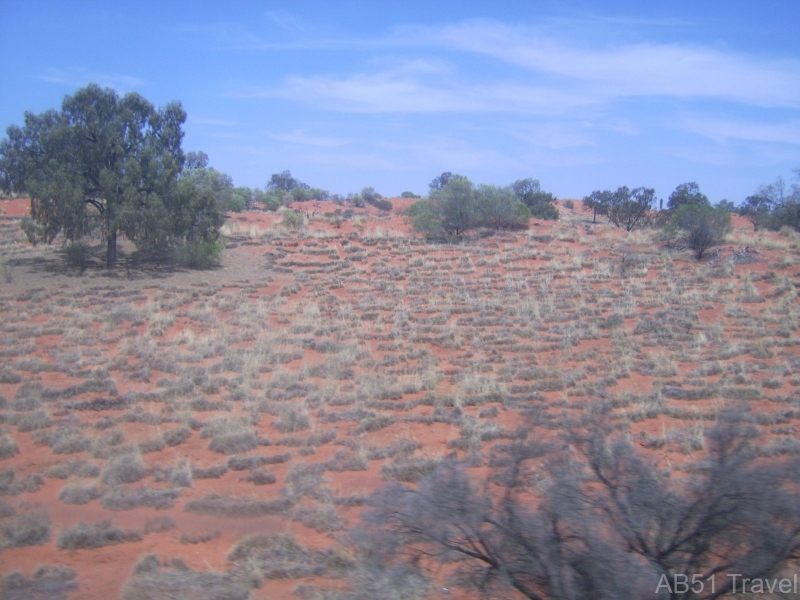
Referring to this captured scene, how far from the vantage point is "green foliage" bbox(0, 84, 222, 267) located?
83.7 ft

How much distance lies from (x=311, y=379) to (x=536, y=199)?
42619mm

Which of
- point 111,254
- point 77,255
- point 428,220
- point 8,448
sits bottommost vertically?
point 8,448

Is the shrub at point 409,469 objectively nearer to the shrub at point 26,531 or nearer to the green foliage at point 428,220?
the shrub at point 26,531

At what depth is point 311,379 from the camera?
15.7 metres

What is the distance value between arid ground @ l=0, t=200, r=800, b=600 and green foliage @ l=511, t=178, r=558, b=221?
799 inches

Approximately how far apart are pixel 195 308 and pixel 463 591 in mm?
18684

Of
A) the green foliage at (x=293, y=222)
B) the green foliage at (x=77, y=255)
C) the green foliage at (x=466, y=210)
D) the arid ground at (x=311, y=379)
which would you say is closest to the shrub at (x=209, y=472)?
the arid ground at (x=311, y=379)

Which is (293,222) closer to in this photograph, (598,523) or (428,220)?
(428,220)

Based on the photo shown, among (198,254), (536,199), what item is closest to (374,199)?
(536,199)

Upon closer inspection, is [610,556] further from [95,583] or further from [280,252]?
[280,252]

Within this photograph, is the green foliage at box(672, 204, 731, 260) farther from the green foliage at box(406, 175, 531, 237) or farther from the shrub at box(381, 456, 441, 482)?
the shrub at box(381, 456, 441, 482)

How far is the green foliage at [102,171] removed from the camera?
25516 millimetres

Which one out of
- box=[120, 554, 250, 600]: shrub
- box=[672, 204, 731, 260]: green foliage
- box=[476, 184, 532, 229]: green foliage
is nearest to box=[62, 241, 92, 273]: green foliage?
box=[476, 184, 532, 229]: green foliage

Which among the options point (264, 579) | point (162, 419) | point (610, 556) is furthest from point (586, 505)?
point (162, 419)
